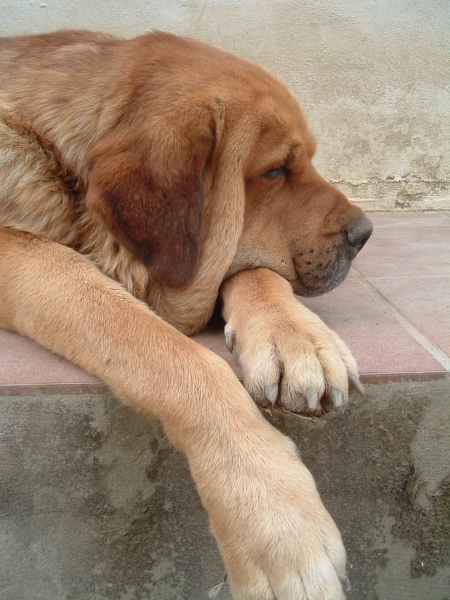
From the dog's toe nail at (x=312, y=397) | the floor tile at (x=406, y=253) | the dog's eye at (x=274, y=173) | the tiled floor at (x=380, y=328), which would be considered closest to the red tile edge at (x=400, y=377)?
the tiled floor at (x=380, y=328)

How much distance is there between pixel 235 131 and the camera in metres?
1.57

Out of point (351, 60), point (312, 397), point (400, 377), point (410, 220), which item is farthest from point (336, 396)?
point (351, 60)

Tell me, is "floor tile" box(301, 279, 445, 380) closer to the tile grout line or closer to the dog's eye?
the tile grout line

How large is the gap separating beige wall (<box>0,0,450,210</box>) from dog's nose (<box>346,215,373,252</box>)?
2181 millimetres

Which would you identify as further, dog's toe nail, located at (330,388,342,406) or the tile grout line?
the tile grout line

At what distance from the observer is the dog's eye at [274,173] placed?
167cm

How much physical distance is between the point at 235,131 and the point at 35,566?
126cm

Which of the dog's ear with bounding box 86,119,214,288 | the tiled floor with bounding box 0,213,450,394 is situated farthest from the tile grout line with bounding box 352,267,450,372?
the dog's ear with bounding box 86,119,214,288

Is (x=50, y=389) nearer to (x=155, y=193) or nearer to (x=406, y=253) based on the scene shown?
(x=155, y=193)

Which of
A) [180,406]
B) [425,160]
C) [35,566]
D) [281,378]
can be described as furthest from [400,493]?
[425,160]

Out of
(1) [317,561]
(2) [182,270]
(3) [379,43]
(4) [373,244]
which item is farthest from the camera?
(3) [379,43]

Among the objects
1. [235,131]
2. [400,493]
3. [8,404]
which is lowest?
[400,493]

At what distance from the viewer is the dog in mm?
1131

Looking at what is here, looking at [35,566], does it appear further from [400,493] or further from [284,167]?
[284,167]
